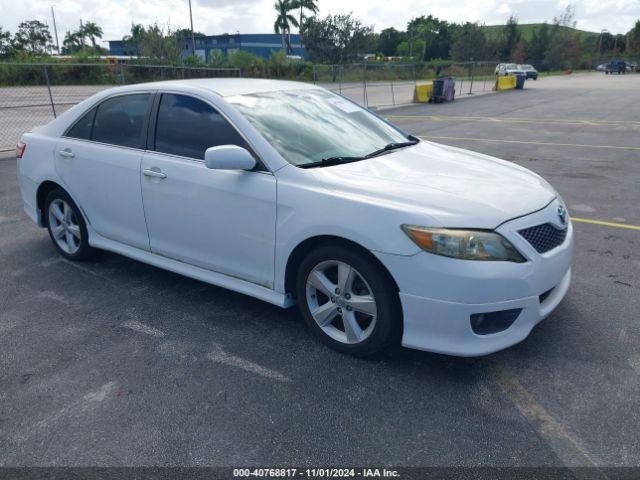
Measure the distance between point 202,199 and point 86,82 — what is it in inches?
792

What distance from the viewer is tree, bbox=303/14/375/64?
60406 millimetres

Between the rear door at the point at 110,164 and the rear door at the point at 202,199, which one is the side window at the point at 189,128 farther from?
the rear door at the point at 110,164

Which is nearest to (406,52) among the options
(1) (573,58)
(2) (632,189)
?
(1) (573,58)

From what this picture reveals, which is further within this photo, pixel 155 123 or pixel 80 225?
pixel 80 225

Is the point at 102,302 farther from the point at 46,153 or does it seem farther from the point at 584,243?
the point at 584,243

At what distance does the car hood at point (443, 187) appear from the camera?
289cm

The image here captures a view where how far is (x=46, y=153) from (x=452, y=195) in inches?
142

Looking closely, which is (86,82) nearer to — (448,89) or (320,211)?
(448,89)

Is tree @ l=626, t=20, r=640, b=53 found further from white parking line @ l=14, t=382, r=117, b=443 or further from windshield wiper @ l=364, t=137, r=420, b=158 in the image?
white parking line @ l=14, t=382, r=117, b=443

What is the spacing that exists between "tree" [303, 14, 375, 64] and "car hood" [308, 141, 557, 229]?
6094 centimetres

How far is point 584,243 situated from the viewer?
5.23 meters

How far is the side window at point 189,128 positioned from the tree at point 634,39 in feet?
372

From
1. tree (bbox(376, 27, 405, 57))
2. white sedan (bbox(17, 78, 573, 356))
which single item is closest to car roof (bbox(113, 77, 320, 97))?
white sedan (bbox(17, 78, 573, 356))

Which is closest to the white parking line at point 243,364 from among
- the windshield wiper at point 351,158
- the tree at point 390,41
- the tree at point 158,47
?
the windshield wiper at point 351,158
